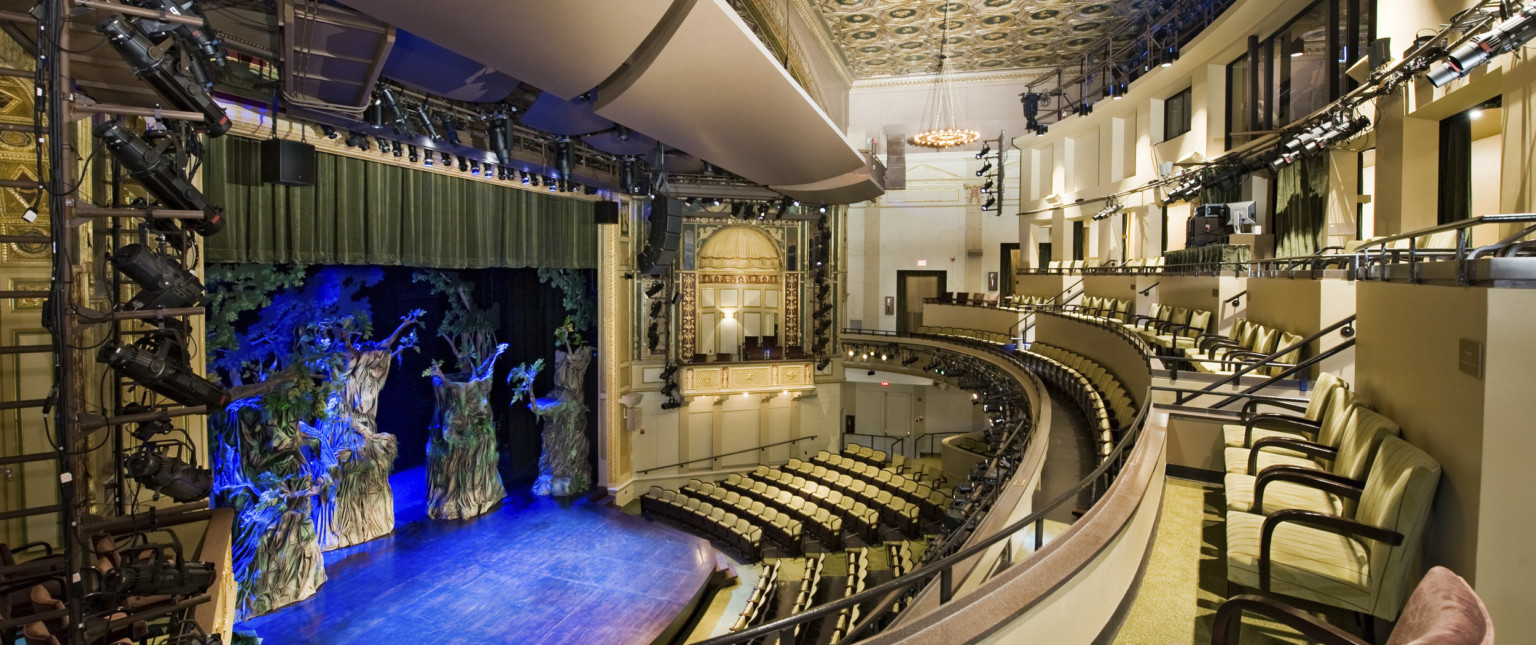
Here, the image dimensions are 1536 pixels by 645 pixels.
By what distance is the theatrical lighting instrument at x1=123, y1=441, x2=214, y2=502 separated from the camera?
4.72m

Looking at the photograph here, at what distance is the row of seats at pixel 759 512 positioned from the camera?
40.1 ft

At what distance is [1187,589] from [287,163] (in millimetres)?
8992

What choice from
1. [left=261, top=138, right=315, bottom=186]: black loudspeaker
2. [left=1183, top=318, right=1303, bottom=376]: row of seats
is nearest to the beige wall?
[left=1183, top=318, right=1303, bottom=376]: row of seats

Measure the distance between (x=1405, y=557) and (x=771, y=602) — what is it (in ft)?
27.6

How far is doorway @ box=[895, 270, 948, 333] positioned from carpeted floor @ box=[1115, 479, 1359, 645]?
51.3 ft

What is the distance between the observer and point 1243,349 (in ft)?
22.0

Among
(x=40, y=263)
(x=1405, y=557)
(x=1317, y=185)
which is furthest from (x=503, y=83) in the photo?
(x=1317, y=185)

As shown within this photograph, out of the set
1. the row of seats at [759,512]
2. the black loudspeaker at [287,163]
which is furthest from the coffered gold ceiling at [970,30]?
the row of seats at [759,512]

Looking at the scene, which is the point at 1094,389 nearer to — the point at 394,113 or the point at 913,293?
the point at 394,113

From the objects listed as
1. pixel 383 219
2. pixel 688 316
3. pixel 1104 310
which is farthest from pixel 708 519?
pixel 1104 310

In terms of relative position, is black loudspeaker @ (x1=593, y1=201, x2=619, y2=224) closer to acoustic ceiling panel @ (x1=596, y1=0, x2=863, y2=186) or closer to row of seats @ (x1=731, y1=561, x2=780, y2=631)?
acoustic ceiling panel @ (x1=596, y1=0, x2=863, y2=186)

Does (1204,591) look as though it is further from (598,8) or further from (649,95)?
(649,95)

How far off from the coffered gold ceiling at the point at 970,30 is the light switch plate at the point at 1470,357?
12548 millimetres

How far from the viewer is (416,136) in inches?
354
